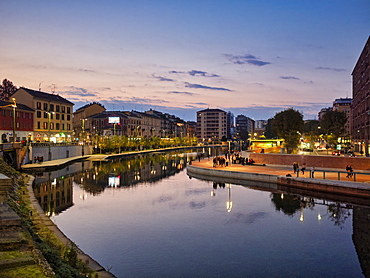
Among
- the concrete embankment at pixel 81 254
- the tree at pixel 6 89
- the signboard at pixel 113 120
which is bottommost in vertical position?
the concrete embankment at pixel 81 254

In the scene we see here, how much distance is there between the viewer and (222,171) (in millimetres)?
44750

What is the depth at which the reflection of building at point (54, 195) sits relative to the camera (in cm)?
2864

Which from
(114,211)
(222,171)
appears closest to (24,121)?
(222,171)

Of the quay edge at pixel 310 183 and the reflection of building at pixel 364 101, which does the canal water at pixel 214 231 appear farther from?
the reflection of building at pixel 364 101

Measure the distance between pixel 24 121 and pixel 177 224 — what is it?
69363 millimetres

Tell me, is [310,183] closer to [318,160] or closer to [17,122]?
[318,160]

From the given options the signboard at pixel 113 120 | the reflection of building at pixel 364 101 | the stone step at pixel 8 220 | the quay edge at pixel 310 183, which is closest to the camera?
the stone step at pixel 8 220

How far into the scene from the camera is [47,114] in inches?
3735

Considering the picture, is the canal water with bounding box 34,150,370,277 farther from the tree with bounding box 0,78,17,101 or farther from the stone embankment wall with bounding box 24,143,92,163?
the tree with bounding box 0,78,17,101

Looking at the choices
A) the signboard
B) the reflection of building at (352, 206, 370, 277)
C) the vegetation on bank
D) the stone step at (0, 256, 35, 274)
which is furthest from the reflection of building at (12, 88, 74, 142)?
the stone step at (0, 256, 35, 274)

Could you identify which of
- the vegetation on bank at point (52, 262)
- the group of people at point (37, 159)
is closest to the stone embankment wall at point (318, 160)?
the vegetation on bank at point (52, 262)

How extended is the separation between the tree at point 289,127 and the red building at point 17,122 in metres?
49.9

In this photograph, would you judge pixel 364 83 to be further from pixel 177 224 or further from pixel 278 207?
pixel 177 224

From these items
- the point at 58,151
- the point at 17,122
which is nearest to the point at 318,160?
the point at 58,151
